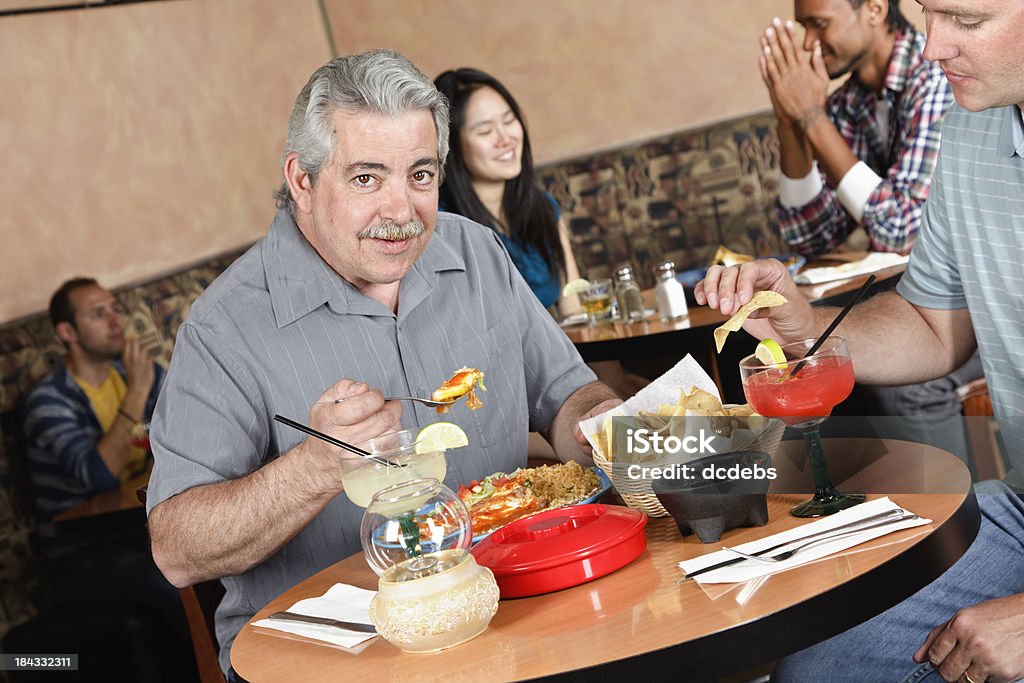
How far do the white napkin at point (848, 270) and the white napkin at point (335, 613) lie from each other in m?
1.99

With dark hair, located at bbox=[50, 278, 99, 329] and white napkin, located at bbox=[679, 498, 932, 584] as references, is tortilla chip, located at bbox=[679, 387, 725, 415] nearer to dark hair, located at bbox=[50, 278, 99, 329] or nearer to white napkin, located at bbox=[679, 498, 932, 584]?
white napkin, located at bbox=[679, 498, 932, 584]

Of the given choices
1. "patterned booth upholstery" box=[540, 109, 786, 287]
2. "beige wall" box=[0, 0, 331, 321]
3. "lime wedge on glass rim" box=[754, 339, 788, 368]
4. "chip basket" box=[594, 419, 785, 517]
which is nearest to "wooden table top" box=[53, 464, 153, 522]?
"beige wall" box=[0, 0, 331, 321]

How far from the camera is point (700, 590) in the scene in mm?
1225

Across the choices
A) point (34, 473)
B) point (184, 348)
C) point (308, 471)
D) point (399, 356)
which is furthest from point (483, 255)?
point (34, 473)

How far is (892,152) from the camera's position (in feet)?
12.2

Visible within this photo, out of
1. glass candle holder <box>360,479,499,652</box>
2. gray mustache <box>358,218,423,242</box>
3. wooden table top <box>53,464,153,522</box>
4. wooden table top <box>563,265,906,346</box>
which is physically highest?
gray mustache <box>358,218,423,242</box>

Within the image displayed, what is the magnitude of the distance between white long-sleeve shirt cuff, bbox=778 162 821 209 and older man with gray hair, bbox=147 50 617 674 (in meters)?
2.02

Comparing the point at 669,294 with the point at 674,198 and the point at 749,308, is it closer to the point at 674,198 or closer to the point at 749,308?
the point at 749,308

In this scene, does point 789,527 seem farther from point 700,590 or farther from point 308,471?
point 308,471

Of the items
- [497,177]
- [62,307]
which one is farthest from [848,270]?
[62,307]

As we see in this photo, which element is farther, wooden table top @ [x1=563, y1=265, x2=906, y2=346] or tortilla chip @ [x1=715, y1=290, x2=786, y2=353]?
wooden table top @ [x1=563, y1=265, x2=906, y2=346]

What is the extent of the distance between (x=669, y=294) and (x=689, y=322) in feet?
0.34

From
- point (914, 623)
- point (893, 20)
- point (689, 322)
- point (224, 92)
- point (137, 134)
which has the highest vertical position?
point (224, 92)

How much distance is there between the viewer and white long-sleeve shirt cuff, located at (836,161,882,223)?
137 inches
